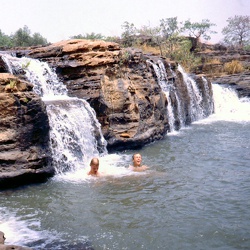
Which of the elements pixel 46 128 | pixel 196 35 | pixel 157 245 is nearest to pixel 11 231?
pixel 157 245

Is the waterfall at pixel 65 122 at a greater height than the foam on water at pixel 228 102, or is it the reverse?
the waterfall at pixel 65 122

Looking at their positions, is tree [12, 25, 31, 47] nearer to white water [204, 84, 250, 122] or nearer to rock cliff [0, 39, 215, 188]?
white water [204, 84, 250, 122]

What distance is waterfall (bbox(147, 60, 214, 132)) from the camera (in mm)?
15820

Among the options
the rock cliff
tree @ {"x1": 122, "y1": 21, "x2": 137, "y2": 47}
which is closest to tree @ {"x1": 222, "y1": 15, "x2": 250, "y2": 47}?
tree @ {"x1": 122, "y1": 21, "x2": 137, "y2": 47}

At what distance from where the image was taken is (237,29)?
4450cm

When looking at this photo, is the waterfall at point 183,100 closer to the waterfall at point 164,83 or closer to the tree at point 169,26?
the waterfall at point 164,83

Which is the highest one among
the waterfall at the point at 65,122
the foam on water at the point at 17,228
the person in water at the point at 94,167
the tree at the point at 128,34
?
the tree at the point at 128,34

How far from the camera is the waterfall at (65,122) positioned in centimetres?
915

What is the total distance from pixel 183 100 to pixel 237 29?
31345 mm

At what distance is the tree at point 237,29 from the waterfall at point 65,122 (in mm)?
37013

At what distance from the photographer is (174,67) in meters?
17.5

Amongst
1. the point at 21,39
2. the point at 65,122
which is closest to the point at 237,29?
the point at 21,39

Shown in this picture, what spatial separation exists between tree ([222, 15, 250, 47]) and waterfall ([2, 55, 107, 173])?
121 ft

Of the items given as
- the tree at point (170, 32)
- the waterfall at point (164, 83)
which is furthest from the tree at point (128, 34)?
the waterfall at point (164, 83)
